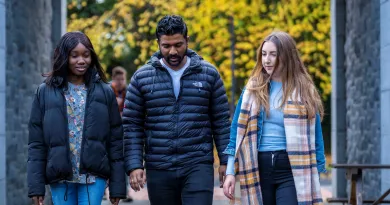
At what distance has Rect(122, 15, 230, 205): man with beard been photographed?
573 centimetres

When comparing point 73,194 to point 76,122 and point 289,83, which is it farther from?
point 289,83

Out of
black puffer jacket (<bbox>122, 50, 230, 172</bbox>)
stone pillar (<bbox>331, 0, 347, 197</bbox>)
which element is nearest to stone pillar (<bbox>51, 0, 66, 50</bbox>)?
stone pillar (<bbox>331, 0, 347, 197</bbox>)

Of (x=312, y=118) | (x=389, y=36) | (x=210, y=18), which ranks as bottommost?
(x=312, y=118)

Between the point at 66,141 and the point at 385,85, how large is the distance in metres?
4.14

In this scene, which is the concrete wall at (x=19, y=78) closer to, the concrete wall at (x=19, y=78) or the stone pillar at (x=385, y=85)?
the concrete wall at (x=19, y=78)

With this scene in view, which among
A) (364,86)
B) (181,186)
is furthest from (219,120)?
(364,86)

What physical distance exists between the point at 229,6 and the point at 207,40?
7.59 ft

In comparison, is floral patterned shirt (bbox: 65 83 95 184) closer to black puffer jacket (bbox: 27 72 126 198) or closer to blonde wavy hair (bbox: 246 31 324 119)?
black puffer jacket (bbox: 27 72 126 198)

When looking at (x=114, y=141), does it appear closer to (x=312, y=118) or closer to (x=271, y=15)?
(x=312, y=118)

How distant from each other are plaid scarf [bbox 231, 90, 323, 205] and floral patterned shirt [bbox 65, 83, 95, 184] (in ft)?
3.05

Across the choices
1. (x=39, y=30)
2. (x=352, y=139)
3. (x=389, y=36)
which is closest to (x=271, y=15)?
(x=352, y=139)

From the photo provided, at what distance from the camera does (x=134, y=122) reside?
589 centimetres

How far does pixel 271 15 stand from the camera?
18.1 m

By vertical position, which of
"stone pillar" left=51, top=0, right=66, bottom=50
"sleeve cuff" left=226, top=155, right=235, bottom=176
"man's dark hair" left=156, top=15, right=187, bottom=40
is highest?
"stone pillar" left=51, top=0, right=66, bottom=50
